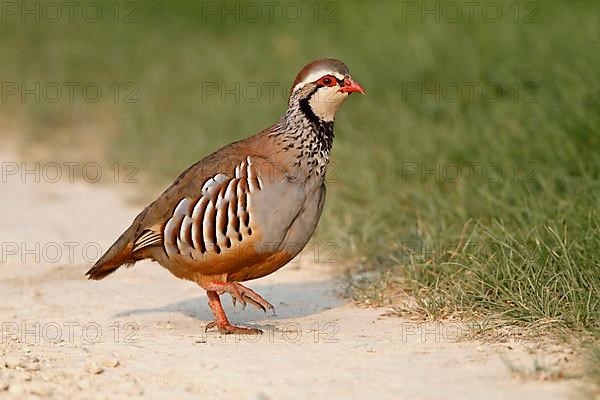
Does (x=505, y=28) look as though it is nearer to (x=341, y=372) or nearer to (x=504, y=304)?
(x=504, y=304)

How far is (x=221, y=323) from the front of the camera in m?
5.71

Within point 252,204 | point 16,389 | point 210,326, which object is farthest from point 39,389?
point 252,204

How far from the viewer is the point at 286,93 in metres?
11.0

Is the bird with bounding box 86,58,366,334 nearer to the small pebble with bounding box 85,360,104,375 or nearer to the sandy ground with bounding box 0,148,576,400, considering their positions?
the sandy ground with bounding box 0,148,576,400

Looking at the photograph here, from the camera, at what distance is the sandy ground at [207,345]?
4457 mm

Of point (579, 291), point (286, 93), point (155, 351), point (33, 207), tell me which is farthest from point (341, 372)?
point (286, 93)

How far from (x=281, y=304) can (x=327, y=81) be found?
1.47m

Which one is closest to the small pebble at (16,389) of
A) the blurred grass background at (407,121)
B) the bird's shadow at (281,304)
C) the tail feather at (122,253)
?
the tail feather at (122,253)

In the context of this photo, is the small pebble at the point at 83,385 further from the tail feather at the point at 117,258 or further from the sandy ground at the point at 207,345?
the tail feather at the point at 117,258

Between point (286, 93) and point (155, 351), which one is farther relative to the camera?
point (286, 93)

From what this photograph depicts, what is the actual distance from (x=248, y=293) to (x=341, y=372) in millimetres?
1120

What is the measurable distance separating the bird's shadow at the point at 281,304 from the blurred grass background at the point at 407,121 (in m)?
0.20

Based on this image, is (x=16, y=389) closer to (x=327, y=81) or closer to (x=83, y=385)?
(x=83, y=385)

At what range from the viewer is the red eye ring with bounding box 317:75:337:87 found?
5699 mm
